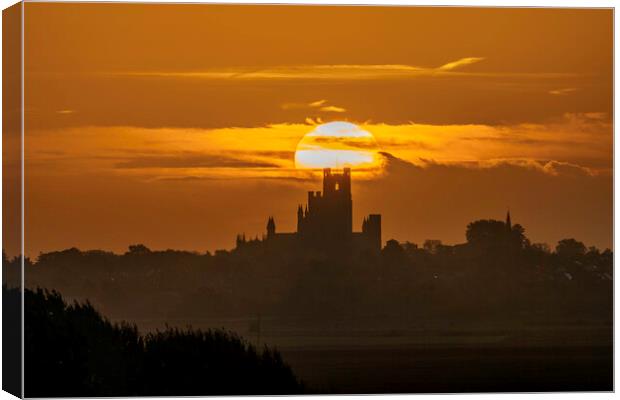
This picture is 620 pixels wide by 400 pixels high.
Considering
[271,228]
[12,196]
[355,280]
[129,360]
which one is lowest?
[129,360]

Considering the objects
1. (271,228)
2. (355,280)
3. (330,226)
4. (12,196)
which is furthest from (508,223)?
(12,196)

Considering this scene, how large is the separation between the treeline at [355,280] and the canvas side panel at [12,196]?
0.23 m

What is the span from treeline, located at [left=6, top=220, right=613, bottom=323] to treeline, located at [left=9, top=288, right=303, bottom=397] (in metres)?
0.18

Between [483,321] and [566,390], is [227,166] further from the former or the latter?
[566,390]

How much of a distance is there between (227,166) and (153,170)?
72 cm

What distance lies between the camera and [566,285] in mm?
16891

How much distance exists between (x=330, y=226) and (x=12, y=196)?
9.94 feet

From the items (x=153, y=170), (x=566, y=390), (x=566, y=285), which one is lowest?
(x=566, y=390)

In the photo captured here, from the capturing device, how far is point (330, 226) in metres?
16.4

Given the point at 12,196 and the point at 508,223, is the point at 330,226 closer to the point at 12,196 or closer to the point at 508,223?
the point at 508,223

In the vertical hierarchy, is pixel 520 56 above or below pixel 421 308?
above

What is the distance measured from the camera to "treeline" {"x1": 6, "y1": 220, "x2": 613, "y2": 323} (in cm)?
1620

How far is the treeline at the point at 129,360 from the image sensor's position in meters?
16.0

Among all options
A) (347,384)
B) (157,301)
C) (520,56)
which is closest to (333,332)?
(347,384)
